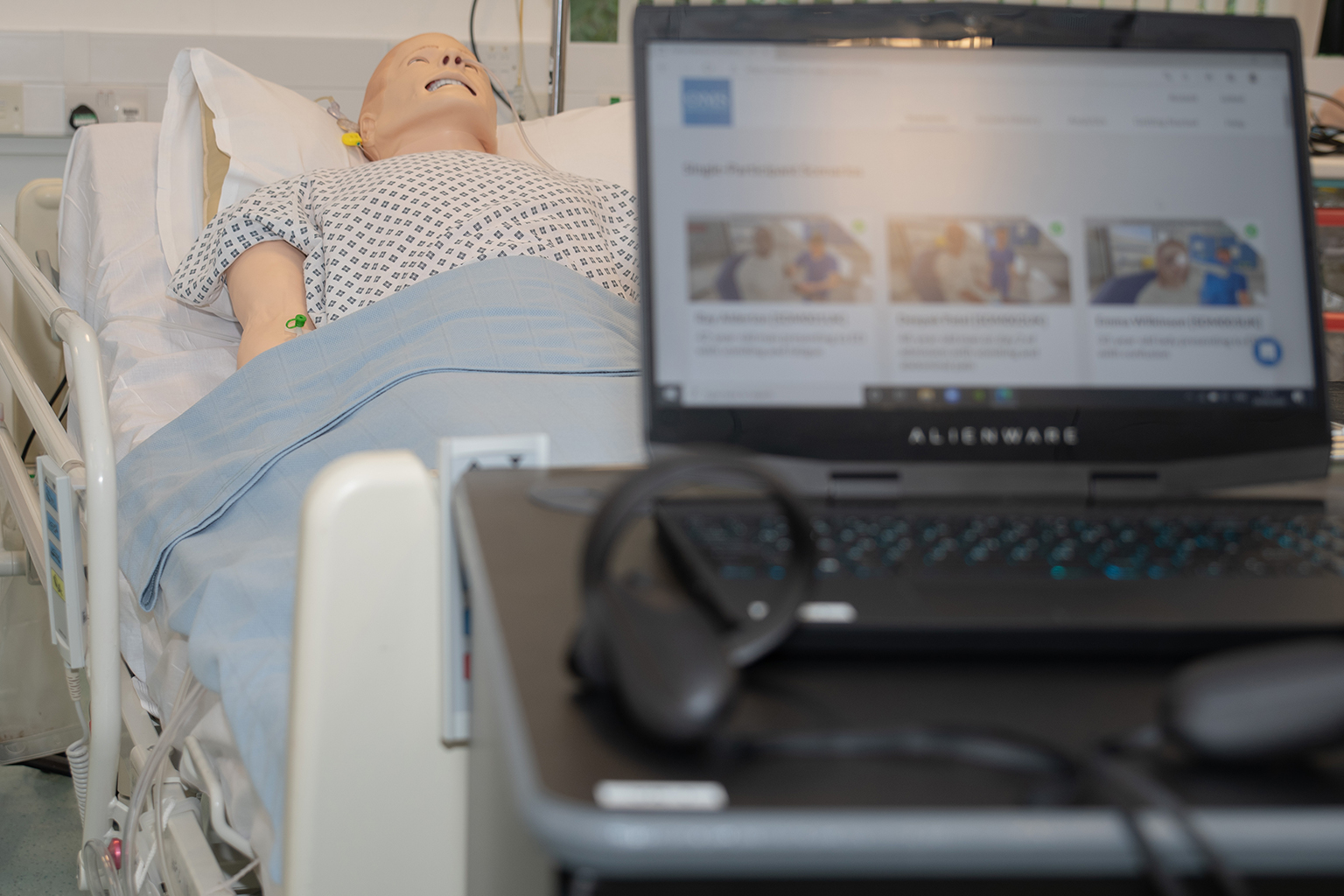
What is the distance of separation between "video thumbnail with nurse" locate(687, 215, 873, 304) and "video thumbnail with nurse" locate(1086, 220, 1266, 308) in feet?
0.48

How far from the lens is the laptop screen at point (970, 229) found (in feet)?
2.03

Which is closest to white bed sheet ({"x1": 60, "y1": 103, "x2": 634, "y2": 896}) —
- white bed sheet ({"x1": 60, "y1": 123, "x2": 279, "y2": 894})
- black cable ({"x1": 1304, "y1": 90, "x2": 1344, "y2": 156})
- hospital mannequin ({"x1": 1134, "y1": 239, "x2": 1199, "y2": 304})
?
white bed sheet ({"x1": 60, "y1": 123, "x2": 279, "y2": 894})

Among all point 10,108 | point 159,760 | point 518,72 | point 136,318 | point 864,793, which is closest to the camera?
point 864,793

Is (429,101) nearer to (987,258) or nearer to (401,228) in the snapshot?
(401,228)

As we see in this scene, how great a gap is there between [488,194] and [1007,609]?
1.08m

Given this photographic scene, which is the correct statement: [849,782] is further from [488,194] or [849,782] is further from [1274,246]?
[488,194]

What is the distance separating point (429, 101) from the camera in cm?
164

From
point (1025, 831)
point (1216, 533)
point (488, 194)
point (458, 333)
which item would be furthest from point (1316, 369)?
point (488, 194)

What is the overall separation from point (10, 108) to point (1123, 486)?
2123mm

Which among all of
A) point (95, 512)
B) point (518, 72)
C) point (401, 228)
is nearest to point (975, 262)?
point (95, 512)

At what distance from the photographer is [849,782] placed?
1.00ft

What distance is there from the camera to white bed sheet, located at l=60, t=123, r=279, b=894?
3.69 ft

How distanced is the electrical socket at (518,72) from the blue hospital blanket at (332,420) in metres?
1.19

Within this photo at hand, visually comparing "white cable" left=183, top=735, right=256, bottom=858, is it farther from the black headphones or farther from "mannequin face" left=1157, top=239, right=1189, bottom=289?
"mannequin face" left=1157, top=239, right=1189, bottom=289
